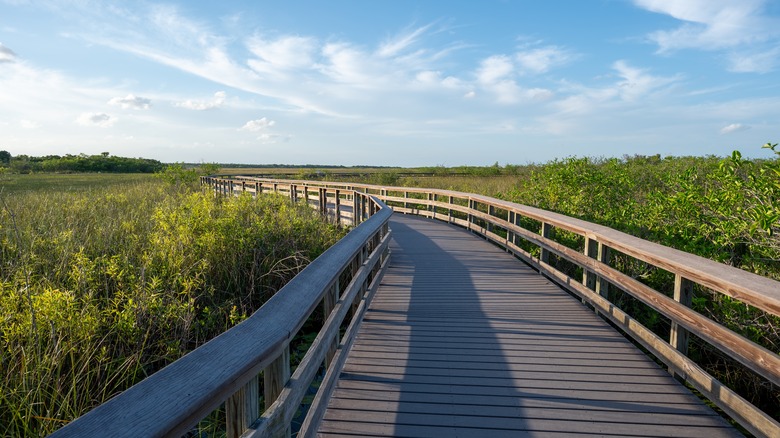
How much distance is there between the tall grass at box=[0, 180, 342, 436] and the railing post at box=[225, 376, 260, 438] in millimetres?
1618

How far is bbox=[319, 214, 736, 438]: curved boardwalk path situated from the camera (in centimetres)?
322

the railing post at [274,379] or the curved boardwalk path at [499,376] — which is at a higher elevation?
the railing post at [274,379]

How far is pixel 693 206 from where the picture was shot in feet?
24.1

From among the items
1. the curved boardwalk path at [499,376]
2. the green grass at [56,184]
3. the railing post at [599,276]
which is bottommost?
the curved boardwalk path at [499,376]

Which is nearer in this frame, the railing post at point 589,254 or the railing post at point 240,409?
the railing post at point 240,409

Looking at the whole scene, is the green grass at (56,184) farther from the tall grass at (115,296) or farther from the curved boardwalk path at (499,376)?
the curved boardwalk path at (499,376)

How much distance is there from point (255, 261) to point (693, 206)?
21.6 feet

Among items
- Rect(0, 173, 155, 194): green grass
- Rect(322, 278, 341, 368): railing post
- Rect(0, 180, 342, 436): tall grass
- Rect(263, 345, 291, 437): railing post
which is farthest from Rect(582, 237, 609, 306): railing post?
Rect(0, 173, 155, 194): green grass

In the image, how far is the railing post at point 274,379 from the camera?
2194 millimetres

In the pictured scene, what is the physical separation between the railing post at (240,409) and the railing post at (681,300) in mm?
3403

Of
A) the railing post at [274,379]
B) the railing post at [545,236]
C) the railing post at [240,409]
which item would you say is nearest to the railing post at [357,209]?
the railing post at [545,236]

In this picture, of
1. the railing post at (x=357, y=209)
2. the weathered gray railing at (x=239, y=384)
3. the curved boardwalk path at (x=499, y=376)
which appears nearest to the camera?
the weathered gray railing at (x=239, y=384)

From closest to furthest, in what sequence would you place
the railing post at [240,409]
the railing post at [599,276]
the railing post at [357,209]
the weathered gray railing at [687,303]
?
the railing post at [240,409] → the weathered gray railing at [687,303] → the railing post at [599,276] → the railing post at [357,209]

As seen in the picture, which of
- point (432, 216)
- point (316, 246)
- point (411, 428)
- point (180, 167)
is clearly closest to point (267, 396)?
point (411, 428)
